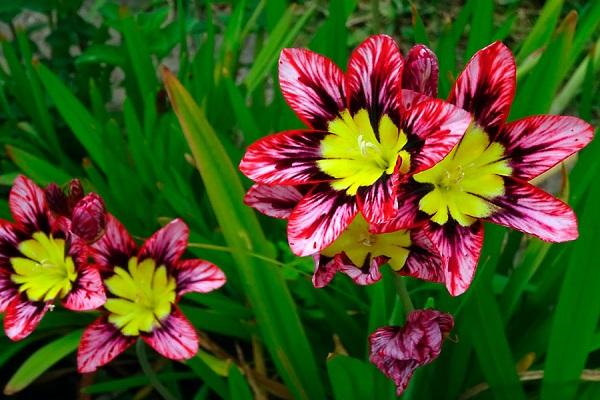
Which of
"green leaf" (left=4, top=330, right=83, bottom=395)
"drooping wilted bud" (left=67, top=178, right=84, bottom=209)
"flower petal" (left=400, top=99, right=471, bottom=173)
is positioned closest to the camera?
"flower petal" (left=400, top=99, right=471, bottom=173)

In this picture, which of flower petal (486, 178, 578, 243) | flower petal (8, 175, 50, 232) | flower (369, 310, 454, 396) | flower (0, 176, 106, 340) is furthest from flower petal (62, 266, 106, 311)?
flower petal (486, 178, 578, 243)

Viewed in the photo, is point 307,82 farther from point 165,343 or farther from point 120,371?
point 120,371

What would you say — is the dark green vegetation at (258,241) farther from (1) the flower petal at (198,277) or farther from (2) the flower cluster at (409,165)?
(2) the flower cluster at (409,165)

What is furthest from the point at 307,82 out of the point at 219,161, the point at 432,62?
the point at 219,161

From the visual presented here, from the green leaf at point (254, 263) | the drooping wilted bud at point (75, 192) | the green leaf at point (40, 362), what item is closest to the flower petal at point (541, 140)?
the green leaf at point (254, 263)

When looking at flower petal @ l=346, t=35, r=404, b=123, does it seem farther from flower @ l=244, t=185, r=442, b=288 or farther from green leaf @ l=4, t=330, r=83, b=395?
green leaf @ l=4, t=330, r=83, b=395

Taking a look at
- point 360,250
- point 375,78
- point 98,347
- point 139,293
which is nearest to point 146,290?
point 139,293
